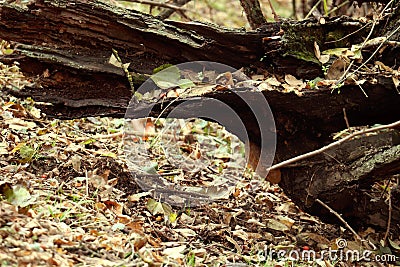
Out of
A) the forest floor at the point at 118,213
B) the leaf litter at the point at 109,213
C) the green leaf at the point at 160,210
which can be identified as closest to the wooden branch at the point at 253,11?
the leaf litter at the point at 109,213

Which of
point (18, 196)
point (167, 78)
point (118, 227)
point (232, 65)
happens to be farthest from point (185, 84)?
point (18, 196)

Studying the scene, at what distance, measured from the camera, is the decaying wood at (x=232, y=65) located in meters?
2.01

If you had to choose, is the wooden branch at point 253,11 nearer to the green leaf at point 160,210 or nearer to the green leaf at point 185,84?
the green leaf at point 185,84

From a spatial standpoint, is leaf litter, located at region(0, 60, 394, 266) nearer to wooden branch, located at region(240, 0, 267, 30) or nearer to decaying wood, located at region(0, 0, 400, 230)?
decaying wood, located at region(0, 0, 400, 230)

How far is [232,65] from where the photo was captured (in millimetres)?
2131

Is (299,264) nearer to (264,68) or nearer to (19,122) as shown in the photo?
(264,68)

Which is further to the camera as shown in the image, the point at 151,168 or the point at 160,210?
the point at 151,168

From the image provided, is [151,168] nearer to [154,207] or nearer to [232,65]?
[154,207]

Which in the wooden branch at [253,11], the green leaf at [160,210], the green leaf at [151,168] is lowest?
the green leaf at [160,210]

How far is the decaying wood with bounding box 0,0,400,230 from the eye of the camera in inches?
79.0

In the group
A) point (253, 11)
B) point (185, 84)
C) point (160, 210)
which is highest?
point (253, 11)

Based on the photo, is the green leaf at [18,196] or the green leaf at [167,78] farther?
the green leaf at [167,78]

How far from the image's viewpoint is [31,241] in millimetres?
1440

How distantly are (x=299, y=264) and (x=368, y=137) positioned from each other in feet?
2.12
